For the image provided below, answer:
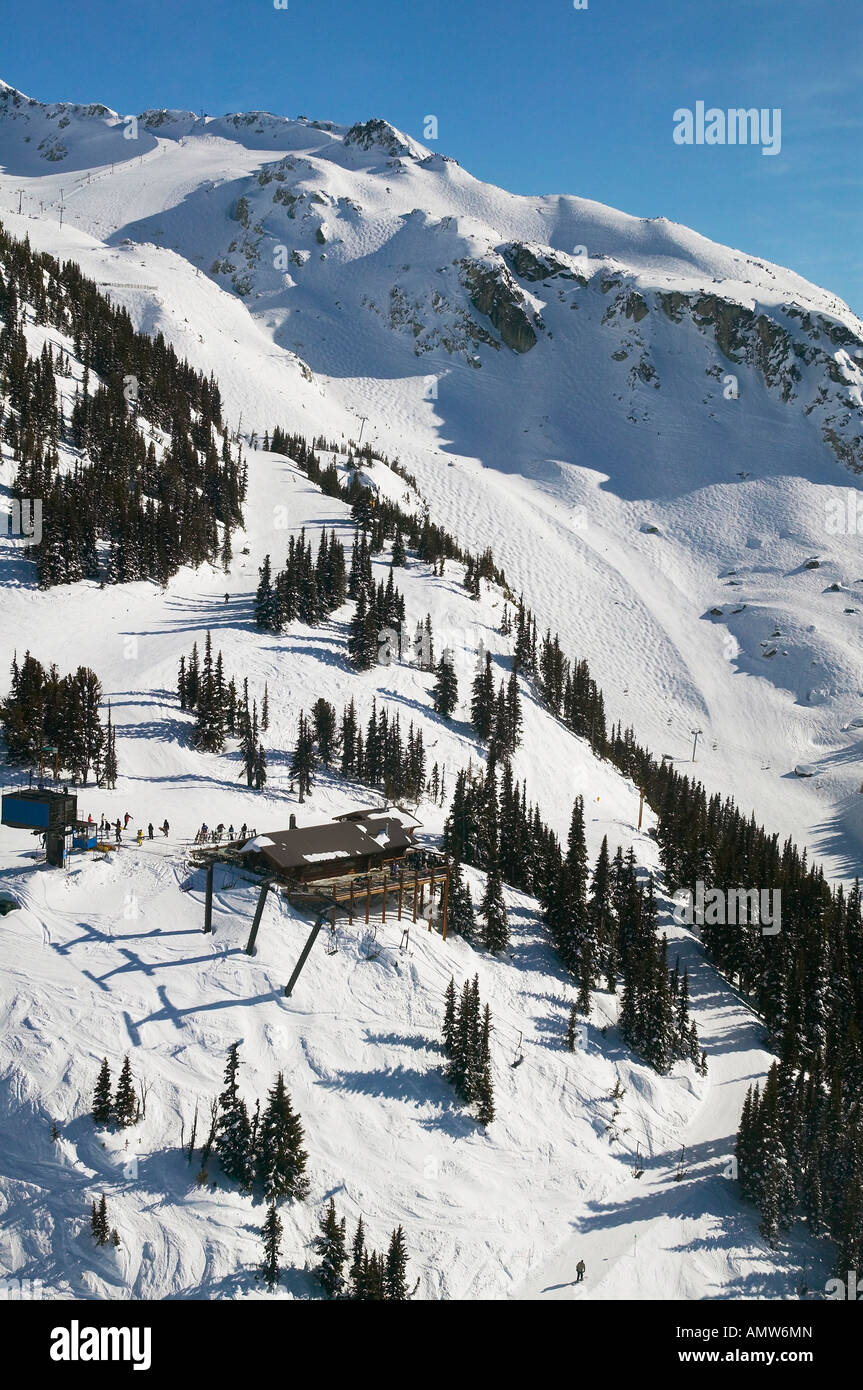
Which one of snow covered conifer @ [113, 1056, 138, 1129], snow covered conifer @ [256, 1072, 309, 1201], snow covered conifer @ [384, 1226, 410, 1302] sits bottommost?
snow covered conifer @ [384, 1226, 410, 1302]

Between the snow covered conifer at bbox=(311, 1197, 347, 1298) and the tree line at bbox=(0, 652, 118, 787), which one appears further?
the tree line at bbox=(0, 652, 118, 787)

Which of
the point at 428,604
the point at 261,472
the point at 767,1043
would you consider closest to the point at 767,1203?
the point at 767,1043

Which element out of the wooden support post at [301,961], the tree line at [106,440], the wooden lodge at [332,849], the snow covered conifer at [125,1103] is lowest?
the snow covered conifer at [125,1103]

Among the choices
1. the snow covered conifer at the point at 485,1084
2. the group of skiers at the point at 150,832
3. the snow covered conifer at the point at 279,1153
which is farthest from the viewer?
the group of skiers at the point at 150,832

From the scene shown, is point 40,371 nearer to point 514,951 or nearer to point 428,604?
point 428,604

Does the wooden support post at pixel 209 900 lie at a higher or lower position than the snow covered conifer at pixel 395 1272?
higher

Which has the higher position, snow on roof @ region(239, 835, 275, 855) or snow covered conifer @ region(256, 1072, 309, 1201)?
snow on roof @ region(239, 835, 275, 855)

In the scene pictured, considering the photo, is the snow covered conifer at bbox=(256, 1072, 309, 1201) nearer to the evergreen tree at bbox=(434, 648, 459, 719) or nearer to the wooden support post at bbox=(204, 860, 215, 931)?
the wooden support post at bbox=(204, 860, 215, 931)

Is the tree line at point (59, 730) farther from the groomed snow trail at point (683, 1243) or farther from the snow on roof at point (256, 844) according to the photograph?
the groomed snow trail at point (683, 1243)

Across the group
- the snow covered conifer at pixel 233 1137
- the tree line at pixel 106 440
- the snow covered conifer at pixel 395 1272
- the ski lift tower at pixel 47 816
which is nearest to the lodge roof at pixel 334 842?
the ski lift tower at pixel 47 816

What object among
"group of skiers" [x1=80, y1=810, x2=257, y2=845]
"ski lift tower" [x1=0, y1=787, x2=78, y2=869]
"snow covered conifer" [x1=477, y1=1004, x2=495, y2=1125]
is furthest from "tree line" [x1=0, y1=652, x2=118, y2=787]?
"snow covered conifer" [x1=477, y1=1004, x2=495, y2=1125]

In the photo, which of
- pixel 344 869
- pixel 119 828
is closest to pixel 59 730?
pixel 119 828
